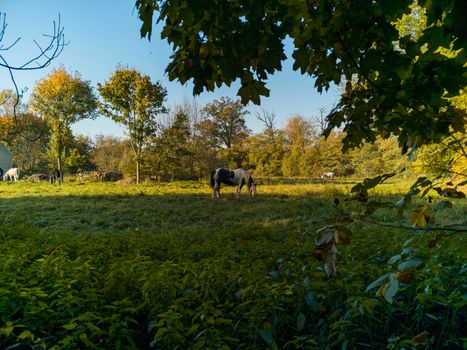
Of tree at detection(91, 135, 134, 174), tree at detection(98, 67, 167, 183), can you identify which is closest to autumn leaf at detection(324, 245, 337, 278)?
tree at detection(98, 67, 167, 183)

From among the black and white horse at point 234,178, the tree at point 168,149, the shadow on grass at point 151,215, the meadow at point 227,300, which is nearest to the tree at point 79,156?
the tree at point 168,149

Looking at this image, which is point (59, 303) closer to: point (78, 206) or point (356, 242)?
point (356, 242)

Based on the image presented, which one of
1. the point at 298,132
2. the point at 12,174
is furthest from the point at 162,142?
the point at 298,132

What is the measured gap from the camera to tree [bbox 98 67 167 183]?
2406 centimetres

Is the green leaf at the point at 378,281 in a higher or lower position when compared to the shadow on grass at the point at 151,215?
higher

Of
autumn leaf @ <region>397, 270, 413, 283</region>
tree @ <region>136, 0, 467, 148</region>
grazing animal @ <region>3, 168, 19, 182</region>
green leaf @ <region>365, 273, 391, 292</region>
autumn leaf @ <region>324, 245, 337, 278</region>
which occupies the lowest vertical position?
green leaf @ <region>365, 273, 391, 292</region>

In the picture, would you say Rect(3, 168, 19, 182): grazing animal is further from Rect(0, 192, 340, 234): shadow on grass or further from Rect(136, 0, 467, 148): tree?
Rect(136, 0, 467, 148): tree

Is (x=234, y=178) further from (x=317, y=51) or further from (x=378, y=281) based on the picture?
(x=378, y=281)

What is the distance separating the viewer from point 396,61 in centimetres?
179

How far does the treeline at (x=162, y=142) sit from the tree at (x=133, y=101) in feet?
0.23

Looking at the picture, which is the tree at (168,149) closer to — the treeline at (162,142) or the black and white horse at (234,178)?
the treeline at (162,142)

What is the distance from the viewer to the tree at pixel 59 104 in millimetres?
25906

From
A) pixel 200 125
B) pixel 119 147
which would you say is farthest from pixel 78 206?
pixel 119 147

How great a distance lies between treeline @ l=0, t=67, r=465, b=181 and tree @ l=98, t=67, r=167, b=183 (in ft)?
0.23
